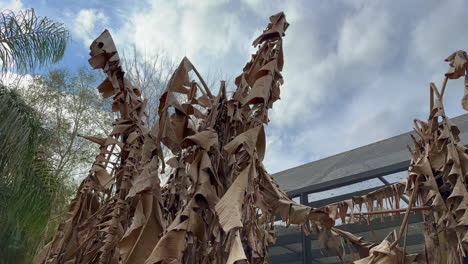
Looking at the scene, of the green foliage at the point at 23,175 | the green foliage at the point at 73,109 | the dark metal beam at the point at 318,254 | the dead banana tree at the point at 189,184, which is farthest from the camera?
the green foliage at the point at 73,109

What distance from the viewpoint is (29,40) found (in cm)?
382

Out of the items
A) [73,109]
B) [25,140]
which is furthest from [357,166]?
[73,109]

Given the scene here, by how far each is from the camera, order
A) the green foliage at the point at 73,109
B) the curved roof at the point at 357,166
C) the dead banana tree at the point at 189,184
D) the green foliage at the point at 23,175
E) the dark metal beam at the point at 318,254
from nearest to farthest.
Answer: the dead banana tree at the point at 189,184
the green foliage at the point at 23,175
the dark metal beam at the point at 318,254
the curved roof at the point at 357,166
the green foliage at the point at 73,109

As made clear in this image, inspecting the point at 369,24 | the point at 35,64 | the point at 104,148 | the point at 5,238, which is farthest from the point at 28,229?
the point at 369,24

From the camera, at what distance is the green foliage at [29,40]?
12.1 feet

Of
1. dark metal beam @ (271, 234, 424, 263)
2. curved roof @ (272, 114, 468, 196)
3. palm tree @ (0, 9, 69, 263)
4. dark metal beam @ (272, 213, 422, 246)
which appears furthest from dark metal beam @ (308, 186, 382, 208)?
palm tree @ (0, 9, 69, 263)

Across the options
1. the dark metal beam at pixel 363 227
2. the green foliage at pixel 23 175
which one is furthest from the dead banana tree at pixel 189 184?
the green foliage at pixel 23 175

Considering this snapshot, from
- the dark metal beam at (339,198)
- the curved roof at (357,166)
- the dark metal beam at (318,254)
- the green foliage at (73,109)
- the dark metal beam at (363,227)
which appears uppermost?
the green foliage at (73,109)

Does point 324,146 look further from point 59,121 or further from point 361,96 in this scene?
point 59,121

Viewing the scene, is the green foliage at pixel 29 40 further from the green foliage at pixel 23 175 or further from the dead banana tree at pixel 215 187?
the dead banana tree at pixel 215 187

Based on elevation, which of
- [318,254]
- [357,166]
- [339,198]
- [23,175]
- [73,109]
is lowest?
[318,254]

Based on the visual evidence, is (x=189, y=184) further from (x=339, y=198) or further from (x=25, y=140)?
(x=339, y=198)

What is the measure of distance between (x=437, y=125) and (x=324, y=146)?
13.3ft

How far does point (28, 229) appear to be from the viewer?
161 inches
